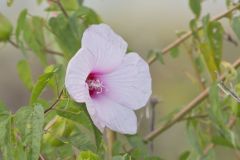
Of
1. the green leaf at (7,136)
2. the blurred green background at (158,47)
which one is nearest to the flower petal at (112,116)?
the green leaf at (7,136)

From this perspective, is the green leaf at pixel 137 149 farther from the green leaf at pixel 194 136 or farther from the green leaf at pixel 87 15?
the green leaf at pixel 87 15

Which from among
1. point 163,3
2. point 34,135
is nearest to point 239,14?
point 34,135

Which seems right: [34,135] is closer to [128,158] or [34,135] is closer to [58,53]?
[128,158]

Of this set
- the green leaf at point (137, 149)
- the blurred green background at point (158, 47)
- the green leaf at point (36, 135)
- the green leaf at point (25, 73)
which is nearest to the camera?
the green leaf at point (36, 135)

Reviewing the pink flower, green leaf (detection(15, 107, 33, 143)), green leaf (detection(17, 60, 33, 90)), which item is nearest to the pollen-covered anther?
the pink flower

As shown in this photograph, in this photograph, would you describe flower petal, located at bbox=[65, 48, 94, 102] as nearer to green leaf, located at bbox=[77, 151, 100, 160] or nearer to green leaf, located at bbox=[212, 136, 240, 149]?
green leaf, located at bbox=[77, 151, 100, 160]
